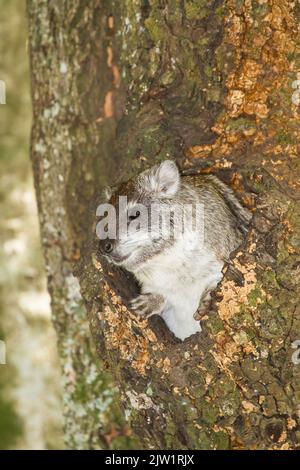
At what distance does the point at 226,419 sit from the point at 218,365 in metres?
0.31

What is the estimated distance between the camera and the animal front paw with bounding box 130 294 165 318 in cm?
411

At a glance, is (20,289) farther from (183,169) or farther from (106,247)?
(106,247)

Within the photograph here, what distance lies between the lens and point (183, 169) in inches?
180

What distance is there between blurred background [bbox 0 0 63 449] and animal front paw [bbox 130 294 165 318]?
2.22 m

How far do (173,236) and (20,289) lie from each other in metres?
2.63

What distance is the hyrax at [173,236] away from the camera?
418 cm

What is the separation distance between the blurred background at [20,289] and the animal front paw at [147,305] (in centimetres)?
222

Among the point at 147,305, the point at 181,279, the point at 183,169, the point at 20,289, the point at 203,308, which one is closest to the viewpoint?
the point at 203,308

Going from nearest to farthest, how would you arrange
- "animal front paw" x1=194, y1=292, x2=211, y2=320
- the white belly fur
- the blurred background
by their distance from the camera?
"animal front paw" x1=194, y1=292, x2=211, y2=320 < the white belly fur < the blurred background

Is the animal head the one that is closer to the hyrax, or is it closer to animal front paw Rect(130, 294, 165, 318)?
the hyrax

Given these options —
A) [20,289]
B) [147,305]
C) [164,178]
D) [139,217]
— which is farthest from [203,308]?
[20,289]

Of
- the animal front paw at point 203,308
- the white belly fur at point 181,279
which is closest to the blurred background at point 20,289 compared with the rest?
the white belly fur at point 181,279

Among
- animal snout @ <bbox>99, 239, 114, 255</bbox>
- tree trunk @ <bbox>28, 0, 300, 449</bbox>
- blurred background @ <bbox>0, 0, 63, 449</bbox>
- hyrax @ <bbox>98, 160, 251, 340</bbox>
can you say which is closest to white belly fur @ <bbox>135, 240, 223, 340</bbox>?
hyrax @ <bbox>98, 160, 251, 340</bbox>
